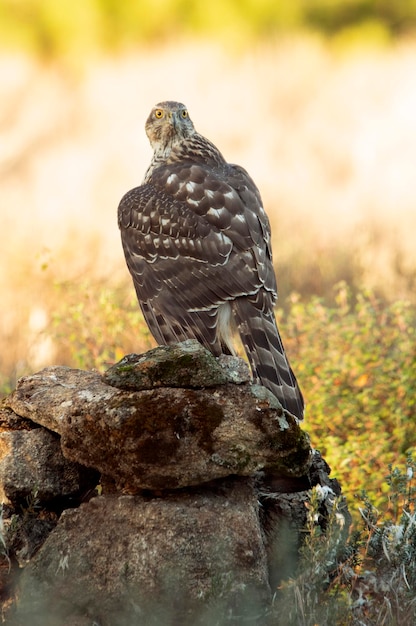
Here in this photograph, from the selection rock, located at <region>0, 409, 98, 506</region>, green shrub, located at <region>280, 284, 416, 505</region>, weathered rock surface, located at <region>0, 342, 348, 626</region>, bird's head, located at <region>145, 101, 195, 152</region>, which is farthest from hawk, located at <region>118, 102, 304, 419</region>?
green shrub, located at <region>280, 284, 416, 505</region>

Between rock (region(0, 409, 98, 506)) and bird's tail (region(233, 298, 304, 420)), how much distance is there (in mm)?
1097

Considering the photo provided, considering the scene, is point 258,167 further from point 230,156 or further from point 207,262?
point 207,262

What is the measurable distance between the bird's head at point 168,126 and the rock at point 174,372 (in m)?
2.70

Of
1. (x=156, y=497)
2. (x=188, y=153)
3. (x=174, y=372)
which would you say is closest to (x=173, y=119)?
(x=188, y=153)

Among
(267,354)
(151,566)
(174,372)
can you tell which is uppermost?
(174,372)

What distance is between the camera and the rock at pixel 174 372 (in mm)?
4234

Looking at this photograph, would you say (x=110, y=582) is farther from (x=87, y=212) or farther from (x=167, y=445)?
(x=87, y=212)

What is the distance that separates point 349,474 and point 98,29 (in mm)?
13276

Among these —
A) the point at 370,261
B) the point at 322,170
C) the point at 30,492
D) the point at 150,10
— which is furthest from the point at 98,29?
the point at 30,492

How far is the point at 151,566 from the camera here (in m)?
3.88

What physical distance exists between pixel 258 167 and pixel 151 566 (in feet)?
37.1

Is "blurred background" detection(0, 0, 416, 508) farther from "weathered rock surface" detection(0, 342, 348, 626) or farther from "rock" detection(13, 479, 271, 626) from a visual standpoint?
"rock" detection(13, 479, 271, 626)

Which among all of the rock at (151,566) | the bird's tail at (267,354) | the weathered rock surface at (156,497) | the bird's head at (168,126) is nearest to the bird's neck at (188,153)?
the bird's head at (168,126)

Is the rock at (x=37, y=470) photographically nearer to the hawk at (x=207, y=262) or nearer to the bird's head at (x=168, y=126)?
the hawk at (x=207, y=262)
